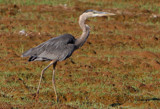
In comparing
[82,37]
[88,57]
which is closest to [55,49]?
[82,37]

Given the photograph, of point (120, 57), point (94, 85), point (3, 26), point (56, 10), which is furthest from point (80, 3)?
point (94, 85)

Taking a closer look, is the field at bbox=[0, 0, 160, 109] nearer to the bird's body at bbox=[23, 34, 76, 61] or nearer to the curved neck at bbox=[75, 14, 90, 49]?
the bird's body at bbox=[23, 34, 76, 61]

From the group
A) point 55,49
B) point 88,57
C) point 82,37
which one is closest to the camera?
point 55,49

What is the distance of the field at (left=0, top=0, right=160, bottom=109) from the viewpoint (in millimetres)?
8547

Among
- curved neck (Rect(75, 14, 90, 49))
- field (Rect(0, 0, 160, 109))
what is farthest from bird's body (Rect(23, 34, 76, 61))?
field (Rect(0, 0, 160, 109))

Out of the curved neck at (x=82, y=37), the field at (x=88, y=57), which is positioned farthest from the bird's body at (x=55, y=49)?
the field at (x=88, y=57)

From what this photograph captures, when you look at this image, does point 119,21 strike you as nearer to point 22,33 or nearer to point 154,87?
point 22,33

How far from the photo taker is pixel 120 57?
13.1 meters

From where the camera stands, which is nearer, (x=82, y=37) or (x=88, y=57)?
(x=82, y=37)

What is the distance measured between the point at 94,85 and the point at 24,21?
8.29m

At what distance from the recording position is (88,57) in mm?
12844

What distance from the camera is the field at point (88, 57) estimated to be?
855 centimetres

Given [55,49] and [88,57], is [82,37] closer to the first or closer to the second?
[55,49]

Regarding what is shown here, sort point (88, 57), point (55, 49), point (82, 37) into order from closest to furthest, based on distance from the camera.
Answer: point (55, 49) < point (82, 37) < point (88, 57)
